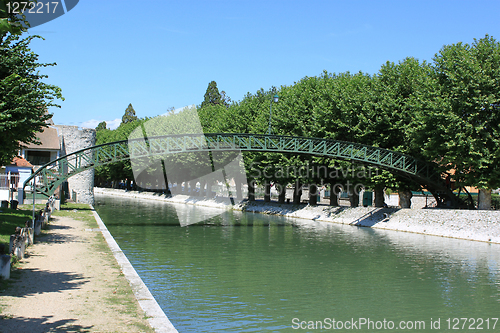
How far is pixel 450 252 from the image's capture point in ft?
83.8

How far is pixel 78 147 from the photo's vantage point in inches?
2153

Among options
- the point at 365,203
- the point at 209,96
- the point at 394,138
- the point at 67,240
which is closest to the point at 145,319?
the point at 67,240

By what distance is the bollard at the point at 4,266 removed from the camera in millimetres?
11906

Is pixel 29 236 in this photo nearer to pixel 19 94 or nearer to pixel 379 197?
pixel 19 94

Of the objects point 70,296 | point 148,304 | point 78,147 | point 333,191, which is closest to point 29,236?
point 70,296

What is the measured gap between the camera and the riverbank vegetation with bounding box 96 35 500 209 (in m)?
30.2

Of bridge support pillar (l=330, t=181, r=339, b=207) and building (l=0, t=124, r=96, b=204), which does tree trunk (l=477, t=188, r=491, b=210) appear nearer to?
bridge support pillar (l=330, t=181, r=339, b=207)

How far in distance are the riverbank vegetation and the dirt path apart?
24.5 metres

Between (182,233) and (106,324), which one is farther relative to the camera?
(182,233)

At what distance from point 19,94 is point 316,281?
50.3 feet

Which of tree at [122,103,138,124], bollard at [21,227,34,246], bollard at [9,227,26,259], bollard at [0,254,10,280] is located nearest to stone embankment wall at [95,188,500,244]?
bollard at [21,227,34,246]

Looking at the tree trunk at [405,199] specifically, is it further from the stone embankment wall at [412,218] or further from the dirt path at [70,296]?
the dirt path at [70,296]

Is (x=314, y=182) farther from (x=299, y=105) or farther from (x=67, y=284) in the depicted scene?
(x=67, y=284)

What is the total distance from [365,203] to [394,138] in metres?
20.9
